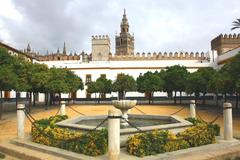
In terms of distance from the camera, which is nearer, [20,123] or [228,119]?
[228,119]

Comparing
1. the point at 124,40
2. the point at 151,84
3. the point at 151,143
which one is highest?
the point at 124,40

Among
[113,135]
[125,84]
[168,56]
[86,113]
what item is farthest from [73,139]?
[168,56]

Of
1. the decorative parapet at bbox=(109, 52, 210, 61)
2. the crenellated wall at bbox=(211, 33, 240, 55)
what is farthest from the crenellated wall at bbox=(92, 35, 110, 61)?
the crenellated wall at bbox=(211, 33, 240, 55)

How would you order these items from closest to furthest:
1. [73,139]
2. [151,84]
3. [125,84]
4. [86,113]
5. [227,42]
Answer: [73,139]
[86,113]
[151,84]
[125,84]
[227,42]

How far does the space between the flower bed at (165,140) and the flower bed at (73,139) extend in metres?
0.67

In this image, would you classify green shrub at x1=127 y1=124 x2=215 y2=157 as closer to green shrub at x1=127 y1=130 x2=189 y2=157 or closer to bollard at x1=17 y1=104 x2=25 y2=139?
green shrub at x1=127 y1=130 x2=189 y2=157

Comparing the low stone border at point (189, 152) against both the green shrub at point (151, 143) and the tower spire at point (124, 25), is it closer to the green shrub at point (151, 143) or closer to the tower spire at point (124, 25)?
the green shrub at point (151, 143)

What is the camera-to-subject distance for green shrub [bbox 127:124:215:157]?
7.37m

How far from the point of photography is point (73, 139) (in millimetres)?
7992

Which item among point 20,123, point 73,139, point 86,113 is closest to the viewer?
point 73,139

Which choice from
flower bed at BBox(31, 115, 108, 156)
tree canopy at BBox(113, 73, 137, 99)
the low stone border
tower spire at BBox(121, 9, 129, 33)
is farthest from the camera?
tower spire at BBox(121, 9, 129, 33)

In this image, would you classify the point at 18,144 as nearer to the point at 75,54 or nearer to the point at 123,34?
the point at 75,54

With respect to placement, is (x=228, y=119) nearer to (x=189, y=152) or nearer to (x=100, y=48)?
(x=189, y=152)

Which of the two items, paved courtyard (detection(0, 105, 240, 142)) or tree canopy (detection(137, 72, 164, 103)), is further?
tree canopy (detection(137, 72, 164, 103))
